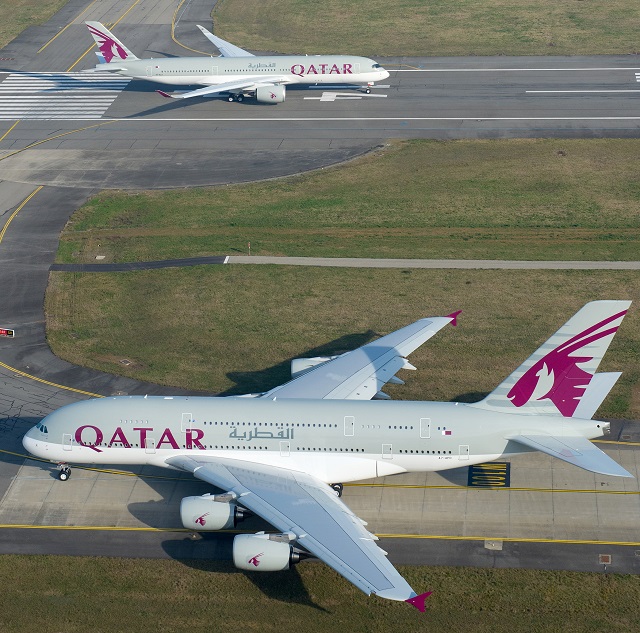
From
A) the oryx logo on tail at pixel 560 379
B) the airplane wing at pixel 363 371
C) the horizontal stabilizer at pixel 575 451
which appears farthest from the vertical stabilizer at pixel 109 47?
the horizontal stabilizer at pixel 575 451

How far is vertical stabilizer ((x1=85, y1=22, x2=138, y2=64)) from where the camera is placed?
103 metres

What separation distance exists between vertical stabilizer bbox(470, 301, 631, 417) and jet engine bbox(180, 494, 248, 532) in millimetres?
13169

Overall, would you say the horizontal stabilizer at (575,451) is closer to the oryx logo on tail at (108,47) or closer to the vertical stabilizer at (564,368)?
the vertical stabilizer at (564,368)

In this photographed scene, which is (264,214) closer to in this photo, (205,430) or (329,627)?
(205,430)

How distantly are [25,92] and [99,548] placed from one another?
73661 millimetres

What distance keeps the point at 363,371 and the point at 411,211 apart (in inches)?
1133

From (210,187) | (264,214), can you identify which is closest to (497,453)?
(264,214)

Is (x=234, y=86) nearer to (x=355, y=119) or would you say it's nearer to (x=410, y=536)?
(x=355, y=119)

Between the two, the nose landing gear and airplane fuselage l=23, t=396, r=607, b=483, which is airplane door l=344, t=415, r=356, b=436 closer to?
airplane fuselage l=23, t=396, r=607, b=483

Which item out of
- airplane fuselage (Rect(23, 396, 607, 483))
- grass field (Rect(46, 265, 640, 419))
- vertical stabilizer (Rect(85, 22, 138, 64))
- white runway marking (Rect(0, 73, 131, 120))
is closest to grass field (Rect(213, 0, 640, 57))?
vertical stabilizer (Rect(85, 22, 138, 64))

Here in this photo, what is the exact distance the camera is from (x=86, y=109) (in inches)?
3989

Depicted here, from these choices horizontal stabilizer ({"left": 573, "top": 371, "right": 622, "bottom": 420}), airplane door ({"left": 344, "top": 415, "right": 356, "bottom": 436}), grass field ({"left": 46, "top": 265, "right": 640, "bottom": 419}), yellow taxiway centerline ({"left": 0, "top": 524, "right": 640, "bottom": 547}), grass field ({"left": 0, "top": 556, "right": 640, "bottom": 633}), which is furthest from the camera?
grass field ({"left": 46, "top": 265, "right": 640, "bottom": 419})

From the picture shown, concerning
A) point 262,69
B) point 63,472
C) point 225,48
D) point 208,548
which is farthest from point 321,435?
point 225,48

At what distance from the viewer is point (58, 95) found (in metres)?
105
